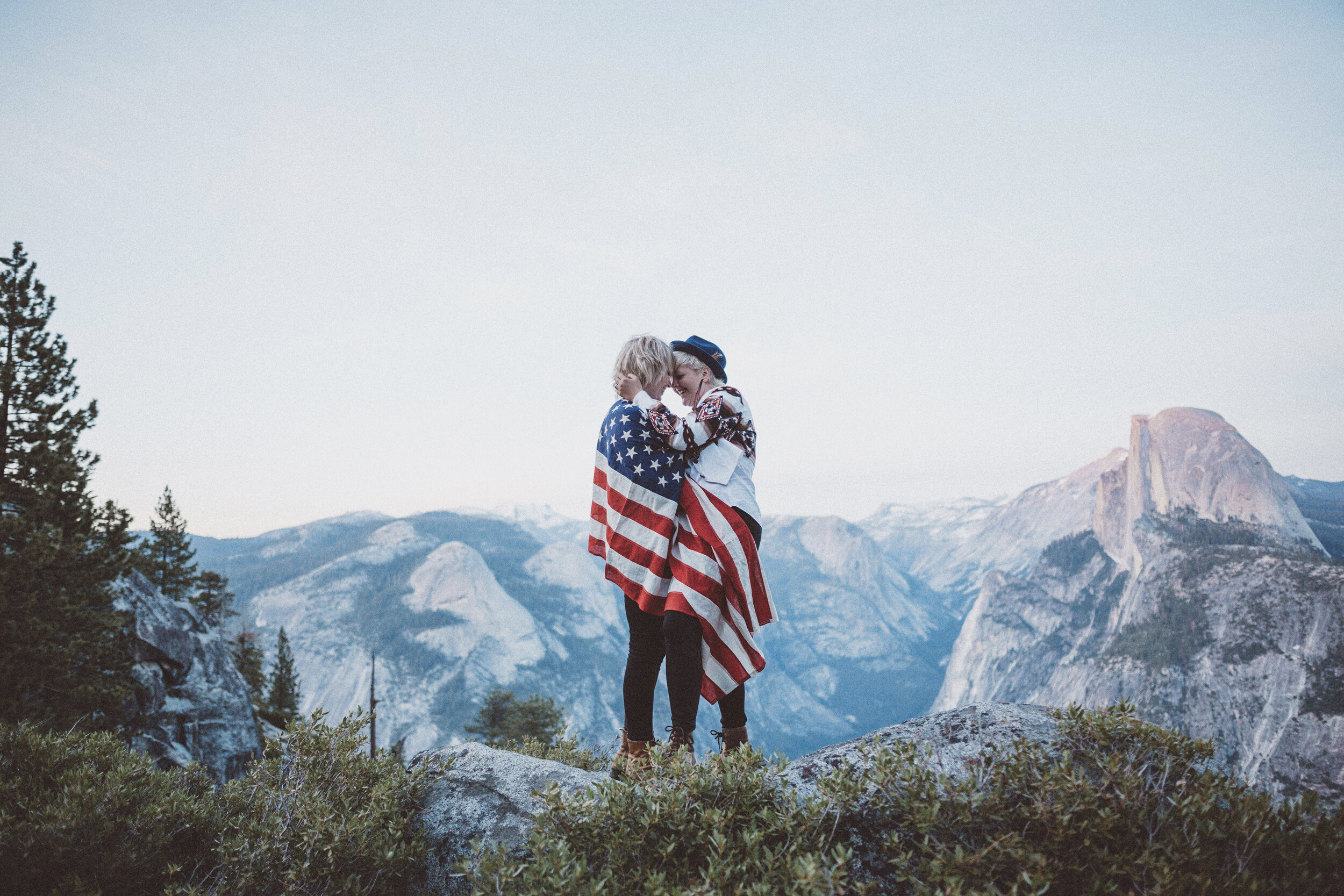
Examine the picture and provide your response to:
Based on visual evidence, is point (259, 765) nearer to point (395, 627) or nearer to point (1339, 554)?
point (395, 627)

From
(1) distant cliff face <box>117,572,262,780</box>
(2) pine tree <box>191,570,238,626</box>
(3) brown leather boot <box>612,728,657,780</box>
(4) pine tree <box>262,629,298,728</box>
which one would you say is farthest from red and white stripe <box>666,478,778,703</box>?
(4) pine tree <box>262,629,298,728</box>

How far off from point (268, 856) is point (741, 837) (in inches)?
97.0

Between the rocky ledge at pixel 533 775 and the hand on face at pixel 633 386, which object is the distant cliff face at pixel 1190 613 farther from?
the hand on face at pixel 633 386

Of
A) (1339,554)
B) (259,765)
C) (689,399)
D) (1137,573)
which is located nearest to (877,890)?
(689,399)

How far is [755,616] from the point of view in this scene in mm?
4668

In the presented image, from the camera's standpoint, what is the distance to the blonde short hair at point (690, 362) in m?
5.02

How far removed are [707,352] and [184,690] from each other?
23406 millimetres

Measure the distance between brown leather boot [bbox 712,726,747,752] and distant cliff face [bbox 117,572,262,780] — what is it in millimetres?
18877

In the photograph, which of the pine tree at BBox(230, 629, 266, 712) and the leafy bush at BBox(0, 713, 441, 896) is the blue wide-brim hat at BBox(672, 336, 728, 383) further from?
the pine tree at BBox(230, 629, 266, 712)

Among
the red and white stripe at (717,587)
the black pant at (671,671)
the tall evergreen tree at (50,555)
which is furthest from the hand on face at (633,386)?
the tall evergreen tree at (50,555)

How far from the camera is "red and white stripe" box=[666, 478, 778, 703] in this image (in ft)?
14.2

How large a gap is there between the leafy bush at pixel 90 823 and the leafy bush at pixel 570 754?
2622 mm

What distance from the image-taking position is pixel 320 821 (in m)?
3.40

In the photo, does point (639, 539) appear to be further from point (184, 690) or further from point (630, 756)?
point (184, 690)
